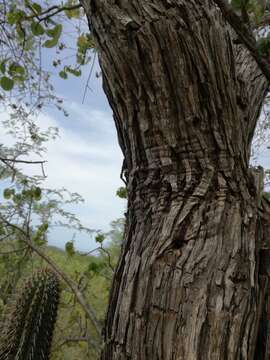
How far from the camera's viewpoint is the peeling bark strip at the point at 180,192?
83cm

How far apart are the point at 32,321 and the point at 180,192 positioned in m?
1.19

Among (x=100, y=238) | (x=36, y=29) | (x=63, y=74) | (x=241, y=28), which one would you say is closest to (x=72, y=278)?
(x=100, y=238)

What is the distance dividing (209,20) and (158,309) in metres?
0.74

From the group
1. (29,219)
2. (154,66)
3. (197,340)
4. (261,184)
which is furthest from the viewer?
(29,219)

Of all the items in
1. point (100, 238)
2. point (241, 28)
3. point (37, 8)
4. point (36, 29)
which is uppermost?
point (37, 8)

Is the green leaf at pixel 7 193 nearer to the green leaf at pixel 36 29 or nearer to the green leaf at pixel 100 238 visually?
the green leaf at pixel 100 238

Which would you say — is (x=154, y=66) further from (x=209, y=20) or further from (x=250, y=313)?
(x=250, y=313)

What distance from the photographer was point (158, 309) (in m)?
0.84

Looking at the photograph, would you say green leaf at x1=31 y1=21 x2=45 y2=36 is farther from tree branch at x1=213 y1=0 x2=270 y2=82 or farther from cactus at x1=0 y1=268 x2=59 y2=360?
cactus at x1=0 y1=268 x2=59 y2=360

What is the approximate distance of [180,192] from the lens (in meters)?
0.96

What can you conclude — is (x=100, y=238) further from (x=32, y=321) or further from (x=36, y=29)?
(x=36, y=29)

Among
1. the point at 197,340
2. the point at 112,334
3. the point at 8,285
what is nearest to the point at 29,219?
the point at 8,285

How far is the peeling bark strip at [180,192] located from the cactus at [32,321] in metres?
0.96

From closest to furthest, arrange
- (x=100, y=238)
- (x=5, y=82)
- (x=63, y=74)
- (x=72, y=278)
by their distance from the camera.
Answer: (x=5, y=82)
(x=100, y=238)
(x=63, y=74)
(x=72, y=278)
